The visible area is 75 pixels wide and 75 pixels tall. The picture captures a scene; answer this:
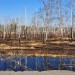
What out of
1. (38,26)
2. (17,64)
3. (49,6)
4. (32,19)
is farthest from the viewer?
(32,19)

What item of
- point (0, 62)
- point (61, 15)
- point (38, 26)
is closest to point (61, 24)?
point (61, 15)

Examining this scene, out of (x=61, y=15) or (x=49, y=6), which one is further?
(x=61, y=15)

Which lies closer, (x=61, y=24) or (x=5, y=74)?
(x=5, y=74)

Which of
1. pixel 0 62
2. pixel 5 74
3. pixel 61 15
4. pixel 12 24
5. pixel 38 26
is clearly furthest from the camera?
pixel 12 24

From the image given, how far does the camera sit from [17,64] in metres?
8.98

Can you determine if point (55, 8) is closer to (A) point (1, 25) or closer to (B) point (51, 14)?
(B) point (51, 14)

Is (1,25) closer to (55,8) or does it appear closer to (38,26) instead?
(38,26)

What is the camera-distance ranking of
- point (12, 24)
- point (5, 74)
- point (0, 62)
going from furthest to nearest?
point (12, 24), point (0, 62), point (5, 74)

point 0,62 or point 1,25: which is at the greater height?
point 1,25

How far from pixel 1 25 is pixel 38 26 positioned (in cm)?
914

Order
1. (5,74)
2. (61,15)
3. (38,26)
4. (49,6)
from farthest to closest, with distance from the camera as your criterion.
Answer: (38,26) < (61,15) < (49,6) < (5,74)

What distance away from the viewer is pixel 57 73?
6.07 metres

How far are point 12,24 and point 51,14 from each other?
23085 mm

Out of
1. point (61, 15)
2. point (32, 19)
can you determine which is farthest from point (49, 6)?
point (32, 19)
